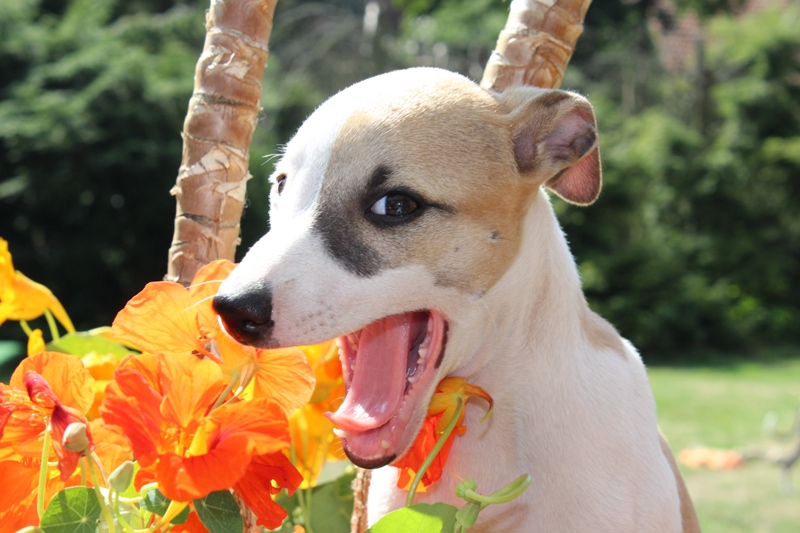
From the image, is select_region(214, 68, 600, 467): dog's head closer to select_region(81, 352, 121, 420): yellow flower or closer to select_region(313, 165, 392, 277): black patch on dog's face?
select_region(313, 165, 392, 277): black patch on dog's face

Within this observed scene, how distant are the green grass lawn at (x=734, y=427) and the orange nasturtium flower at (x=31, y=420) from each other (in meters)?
5.94

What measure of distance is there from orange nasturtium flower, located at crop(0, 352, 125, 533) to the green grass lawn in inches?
234

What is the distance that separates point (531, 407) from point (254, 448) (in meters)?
0.89

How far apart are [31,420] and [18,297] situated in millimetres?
563

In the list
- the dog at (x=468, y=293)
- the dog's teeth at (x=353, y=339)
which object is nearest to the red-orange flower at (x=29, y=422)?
the dog at (x=468, y=293)

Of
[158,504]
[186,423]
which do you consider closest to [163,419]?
[186,423]

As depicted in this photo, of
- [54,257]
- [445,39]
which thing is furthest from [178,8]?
[54,257]

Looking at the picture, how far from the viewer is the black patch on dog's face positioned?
1.44 metres

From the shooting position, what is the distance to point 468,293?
1.56 m

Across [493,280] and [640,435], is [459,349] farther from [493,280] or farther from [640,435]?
[640,435]

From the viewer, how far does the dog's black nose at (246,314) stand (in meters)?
1.17

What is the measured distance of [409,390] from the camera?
1467mm

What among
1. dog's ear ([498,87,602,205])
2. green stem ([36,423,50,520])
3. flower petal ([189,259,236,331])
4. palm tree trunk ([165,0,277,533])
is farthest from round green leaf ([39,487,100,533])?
dog's ear ([498,87,602,205])

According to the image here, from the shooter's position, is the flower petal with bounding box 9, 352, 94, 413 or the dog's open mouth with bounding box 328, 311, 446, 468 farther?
the dog's open mouth with bounding box 328, 311, 446, 468
